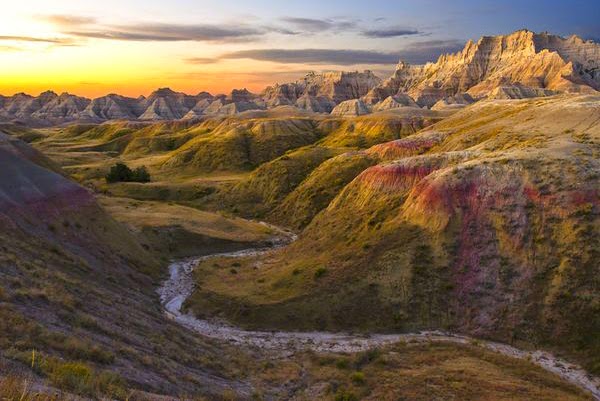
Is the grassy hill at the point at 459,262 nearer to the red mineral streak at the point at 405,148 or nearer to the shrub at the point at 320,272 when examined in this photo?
the shrub at the point at 320,272

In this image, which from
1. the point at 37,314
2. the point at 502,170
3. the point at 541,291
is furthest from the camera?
the point at 502,170

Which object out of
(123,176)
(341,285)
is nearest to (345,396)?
(341,285)

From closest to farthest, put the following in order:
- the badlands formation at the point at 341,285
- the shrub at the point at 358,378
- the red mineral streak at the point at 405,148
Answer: the badlands formation at the point at 341,285
the shrub at the point at 358,378
the red mineral streak at the point at 405,148

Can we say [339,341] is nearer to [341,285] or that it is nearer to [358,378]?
[341,285]

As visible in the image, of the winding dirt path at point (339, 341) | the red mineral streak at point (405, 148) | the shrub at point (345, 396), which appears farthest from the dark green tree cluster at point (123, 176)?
the shrub at point (345, 396)

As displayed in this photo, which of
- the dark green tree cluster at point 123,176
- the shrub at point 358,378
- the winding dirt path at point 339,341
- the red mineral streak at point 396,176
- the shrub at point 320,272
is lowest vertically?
the winding dirt path at point 339,341

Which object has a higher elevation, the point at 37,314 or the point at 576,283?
the point at 37,314

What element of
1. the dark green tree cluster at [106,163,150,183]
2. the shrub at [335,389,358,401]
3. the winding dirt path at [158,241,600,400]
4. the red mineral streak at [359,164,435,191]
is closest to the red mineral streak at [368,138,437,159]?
the red mineral streak at [359,164,435,191]

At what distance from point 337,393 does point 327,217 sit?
121 feet

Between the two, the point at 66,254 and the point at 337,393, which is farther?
the point at 66,254

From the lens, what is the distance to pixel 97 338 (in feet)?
83.5

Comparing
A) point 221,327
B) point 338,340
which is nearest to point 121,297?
point 221,327

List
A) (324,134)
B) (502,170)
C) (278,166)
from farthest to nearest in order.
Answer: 1. (324,134)
2. (278,166)
3. (502,170)

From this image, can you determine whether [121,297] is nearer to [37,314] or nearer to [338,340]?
[37,314]
